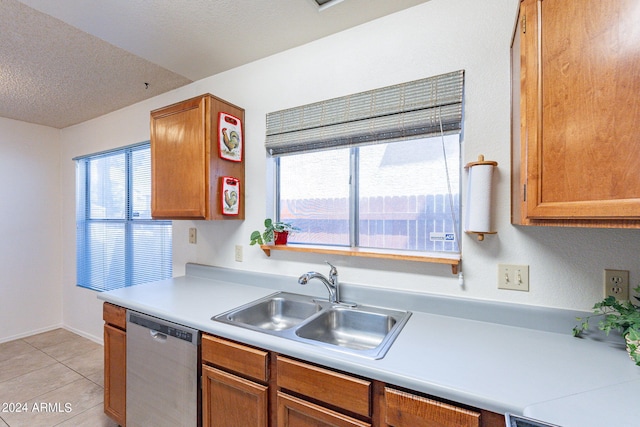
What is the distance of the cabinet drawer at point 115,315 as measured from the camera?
64.2 inches

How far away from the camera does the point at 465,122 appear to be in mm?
1354

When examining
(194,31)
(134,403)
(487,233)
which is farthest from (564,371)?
(194,31)

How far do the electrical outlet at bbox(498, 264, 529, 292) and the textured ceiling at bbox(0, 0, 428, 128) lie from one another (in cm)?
136

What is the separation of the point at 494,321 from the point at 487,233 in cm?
38

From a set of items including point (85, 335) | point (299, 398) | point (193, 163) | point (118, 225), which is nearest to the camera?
point (299, 398)

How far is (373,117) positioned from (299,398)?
1.35 meters

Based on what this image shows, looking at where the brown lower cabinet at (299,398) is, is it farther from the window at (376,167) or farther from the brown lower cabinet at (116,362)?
the window at (376,167)

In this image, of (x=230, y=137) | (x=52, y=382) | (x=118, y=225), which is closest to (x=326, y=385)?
(x=230, y=137)

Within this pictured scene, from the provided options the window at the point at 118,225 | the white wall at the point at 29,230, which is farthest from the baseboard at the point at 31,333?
the window at the point at 118,225

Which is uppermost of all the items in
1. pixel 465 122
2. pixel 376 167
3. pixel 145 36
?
pixel 145 36

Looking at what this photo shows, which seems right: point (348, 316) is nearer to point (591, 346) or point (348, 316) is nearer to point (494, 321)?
point (494, 321)

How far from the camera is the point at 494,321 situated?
1251 mm

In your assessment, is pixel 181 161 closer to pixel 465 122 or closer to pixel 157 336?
pixel 157 336

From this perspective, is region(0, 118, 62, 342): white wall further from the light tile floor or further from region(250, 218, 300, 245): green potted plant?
region(250, 218, 300, 245): green potted plant
